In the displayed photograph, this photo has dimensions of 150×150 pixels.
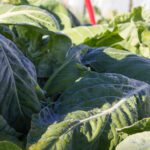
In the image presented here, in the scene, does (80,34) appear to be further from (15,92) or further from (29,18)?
(15,92)

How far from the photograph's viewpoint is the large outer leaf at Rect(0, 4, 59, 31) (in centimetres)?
119

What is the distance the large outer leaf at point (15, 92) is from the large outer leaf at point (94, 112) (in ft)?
0.23

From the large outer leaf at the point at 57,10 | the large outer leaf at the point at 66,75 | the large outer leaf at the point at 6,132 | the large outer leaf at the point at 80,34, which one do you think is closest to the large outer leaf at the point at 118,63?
the large outer leaf at the point at 66,75

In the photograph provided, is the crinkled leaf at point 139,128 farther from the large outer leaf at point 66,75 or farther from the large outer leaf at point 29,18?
the large outer leaf at point 29,18

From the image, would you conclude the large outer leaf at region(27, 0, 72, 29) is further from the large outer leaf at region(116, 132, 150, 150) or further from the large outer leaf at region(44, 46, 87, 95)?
the large outer leaf at region(116, 132, 150, 150)

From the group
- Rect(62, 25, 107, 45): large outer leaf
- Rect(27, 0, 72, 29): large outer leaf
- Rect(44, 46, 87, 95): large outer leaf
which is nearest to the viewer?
Rect(44, 46, 87, 95): large outer leaf

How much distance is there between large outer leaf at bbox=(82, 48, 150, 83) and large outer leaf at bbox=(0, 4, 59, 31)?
0.16 metres

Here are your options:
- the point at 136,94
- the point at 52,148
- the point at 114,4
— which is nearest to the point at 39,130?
the point at 52,148

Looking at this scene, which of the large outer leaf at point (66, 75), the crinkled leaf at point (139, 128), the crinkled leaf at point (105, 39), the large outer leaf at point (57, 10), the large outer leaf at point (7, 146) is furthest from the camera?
the large outer leaf at point (57, 10)

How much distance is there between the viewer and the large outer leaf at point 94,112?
2.85 feet

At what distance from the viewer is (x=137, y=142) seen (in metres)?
0.84

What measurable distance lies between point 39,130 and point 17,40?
15.8 inches

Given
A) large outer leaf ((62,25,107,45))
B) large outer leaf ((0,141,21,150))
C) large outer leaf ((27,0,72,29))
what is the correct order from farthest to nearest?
large outer leaf ((27,0,72,29))
large outer leaf ((62,25,107,45))
large outer leaf ((0,141,21,150))

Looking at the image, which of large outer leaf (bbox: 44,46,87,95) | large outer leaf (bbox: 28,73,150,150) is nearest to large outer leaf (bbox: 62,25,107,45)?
large outer leaf (bbox: 44,46,87,95)
